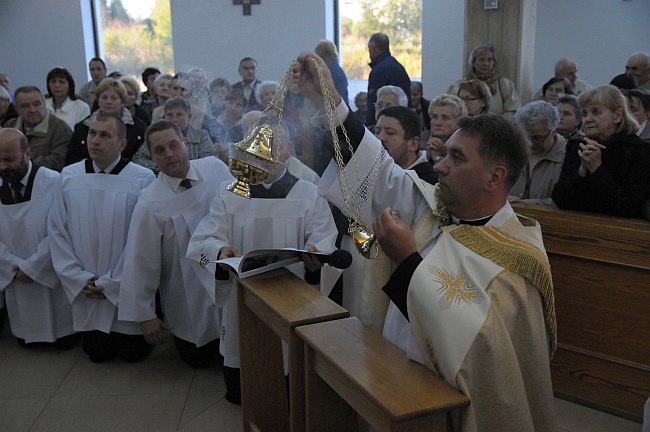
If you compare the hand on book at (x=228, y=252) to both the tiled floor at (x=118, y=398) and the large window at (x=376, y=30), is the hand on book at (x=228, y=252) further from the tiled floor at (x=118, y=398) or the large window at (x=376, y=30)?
the large window at (x=376, y=30)

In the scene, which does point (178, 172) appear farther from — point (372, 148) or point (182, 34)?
point (182, 34)

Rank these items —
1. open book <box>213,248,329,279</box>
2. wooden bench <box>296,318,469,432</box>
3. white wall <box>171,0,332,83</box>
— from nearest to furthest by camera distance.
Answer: wooden bench <box>296,318,469,432</box>, open book <box>213,248,329,279</box>, white wall <box>171,0,332,83</box>

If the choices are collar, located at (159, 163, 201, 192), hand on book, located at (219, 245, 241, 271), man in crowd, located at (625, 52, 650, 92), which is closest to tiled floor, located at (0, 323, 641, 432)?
hand on book, located at (219, 245, 241, 271)

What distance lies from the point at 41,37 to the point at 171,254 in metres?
8.41

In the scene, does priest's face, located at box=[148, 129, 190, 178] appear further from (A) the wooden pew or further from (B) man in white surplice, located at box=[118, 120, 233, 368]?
(A) the wooden pew

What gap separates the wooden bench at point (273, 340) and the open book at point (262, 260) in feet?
0.14

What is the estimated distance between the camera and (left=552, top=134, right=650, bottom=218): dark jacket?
11.2 ft

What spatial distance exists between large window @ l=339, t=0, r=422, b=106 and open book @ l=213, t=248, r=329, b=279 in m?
7.34

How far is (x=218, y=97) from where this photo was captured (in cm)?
623

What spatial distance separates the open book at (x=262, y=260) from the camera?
2.84 metres

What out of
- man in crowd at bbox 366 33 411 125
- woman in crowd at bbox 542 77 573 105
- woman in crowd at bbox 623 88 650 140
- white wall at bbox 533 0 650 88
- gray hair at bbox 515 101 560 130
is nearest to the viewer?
gray hair at bbox 515 101 560 130

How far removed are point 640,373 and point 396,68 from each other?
380 cm

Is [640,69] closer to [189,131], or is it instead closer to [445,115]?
[445,115]

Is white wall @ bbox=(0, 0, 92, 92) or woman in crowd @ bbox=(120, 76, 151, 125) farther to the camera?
white wall @ bbox=(0, 0, 92, 92)
